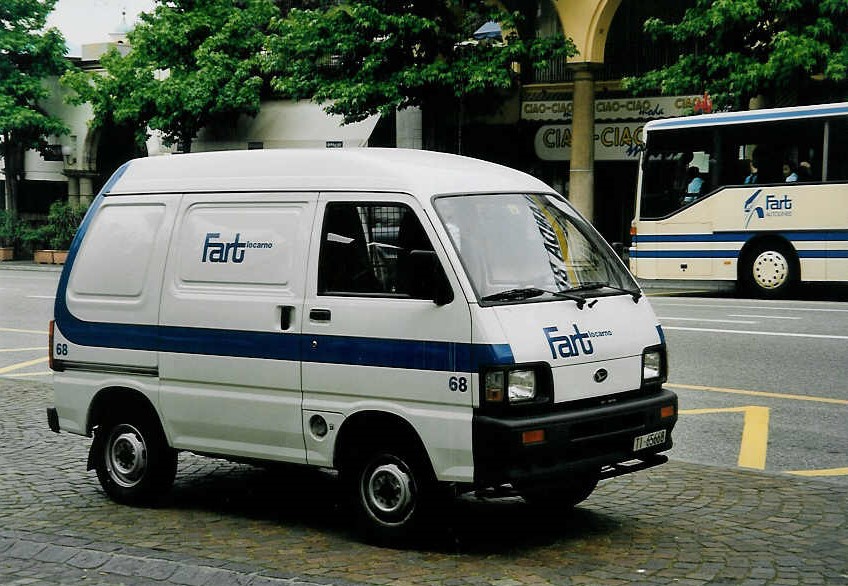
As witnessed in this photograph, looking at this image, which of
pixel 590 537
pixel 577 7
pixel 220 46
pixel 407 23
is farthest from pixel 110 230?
pixel 220 46

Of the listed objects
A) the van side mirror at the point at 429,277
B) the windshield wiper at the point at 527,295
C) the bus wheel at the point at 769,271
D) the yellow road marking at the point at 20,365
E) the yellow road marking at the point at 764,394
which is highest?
the van side mirror at the point at 429,277

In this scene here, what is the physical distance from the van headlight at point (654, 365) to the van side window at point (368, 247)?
128cm

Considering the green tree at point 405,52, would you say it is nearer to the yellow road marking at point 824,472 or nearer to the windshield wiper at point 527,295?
the yellow road marking at point 824,472

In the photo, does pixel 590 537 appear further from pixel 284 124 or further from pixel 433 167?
pixel 284 124

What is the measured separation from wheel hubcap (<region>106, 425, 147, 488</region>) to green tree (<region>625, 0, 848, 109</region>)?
690 inches

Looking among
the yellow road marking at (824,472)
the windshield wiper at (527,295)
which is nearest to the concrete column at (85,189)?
the yellow road marking at (824,472)

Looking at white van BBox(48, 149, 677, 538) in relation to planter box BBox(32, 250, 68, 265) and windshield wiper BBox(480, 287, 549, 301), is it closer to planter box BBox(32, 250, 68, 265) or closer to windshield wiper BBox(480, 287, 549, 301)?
windshield wiper BBox(480, 287, 549, 301)

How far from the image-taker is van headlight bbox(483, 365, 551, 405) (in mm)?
5582

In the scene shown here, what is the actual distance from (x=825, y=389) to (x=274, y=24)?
74.7ft

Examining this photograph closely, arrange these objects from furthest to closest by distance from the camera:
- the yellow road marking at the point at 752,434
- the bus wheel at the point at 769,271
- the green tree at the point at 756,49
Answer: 1. the green tree at the point at 756,49
2. the bus wheel at the point at 769,271
3. the yellow road marking at the point at 752,434

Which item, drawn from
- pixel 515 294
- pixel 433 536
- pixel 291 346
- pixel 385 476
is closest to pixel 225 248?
pixel 291 346

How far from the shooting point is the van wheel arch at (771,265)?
65.7 ft

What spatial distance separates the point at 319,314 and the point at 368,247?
0.42m

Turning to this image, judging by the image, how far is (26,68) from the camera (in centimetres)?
3909
